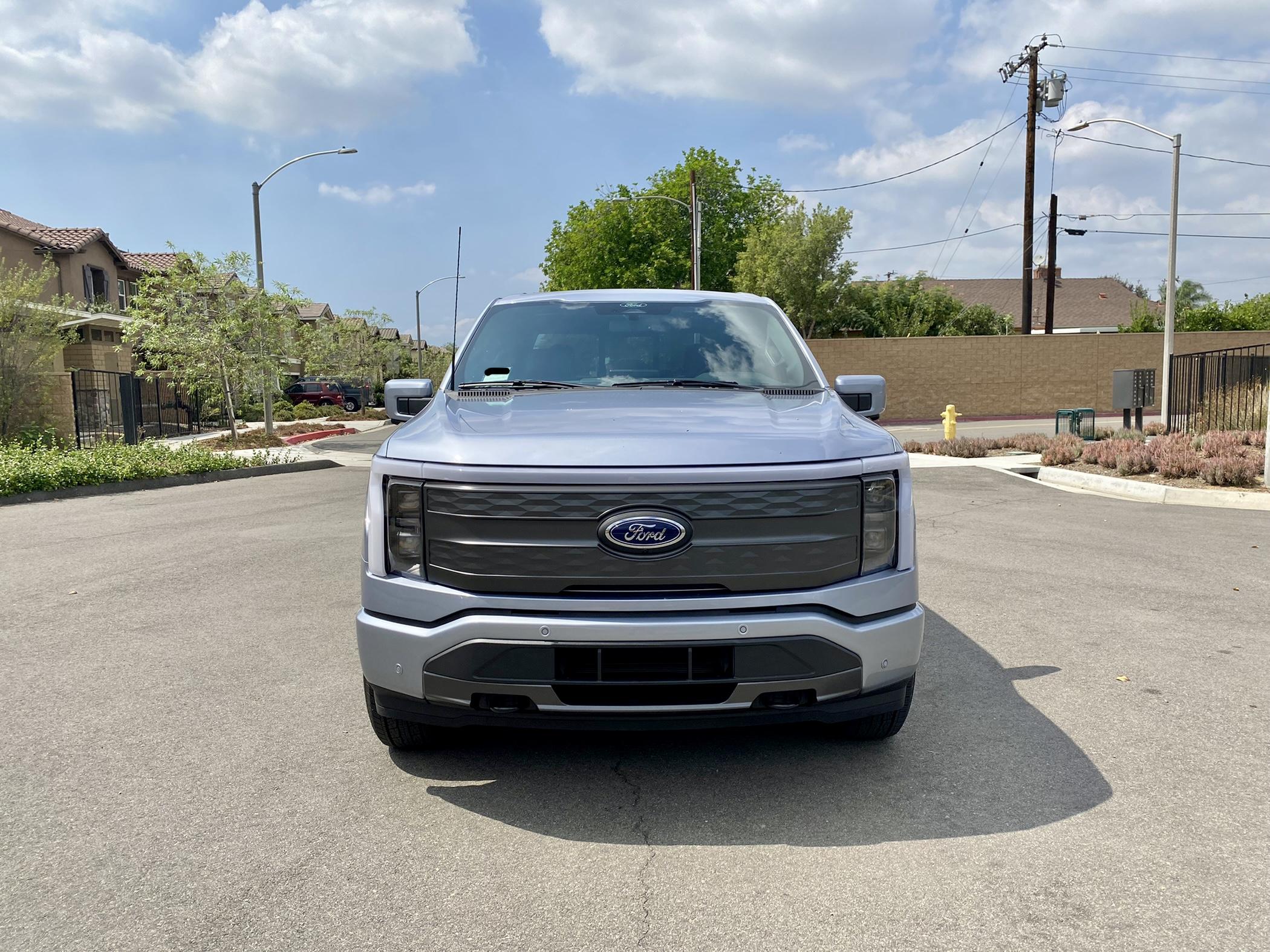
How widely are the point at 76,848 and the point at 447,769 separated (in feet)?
4.09

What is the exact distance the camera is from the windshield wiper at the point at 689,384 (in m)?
4.58

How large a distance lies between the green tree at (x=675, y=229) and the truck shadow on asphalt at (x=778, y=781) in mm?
50129

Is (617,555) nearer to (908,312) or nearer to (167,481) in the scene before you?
(167,481)

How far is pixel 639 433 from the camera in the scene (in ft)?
11.6

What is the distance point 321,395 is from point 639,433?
4630 cm

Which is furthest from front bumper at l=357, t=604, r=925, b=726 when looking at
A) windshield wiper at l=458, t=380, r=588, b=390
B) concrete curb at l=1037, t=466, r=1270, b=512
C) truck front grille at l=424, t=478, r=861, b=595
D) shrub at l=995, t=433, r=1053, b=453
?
shrub at l=995, t=433, r=1053, b=453

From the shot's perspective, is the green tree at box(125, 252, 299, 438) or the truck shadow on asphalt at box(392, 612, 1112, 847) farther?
the green tree at box(125, 252, 299, 438)

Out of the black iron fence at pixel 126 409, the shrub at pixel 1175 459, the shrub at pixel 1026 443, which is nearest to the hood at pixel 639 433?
the shrub at pixel 1175 459

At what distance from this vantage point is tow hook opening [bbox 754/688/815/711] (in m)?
3.39

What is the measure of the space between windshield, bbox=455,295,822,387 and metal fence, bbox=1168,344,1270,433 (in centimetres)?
1409

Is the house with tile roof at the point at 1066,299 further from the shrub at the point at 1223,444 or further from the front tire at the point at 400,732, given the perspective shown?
the front tire at the point at 400,732

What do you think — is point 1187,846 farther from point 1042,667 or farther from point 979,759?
point 1042,667

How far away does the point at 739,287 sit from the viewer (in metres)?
48.2

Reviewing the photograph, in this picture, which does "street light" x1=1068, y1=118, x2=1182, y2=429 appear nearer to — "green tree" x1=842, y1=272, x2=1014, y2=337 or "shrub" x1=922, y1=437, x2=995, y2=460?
"shrub" x1=922, y1=437, x2=995, y2=460
